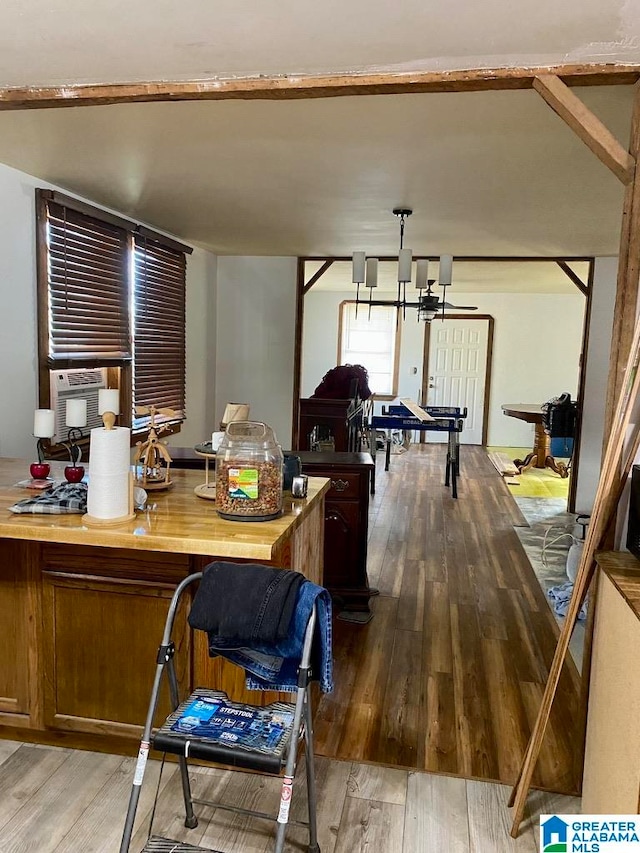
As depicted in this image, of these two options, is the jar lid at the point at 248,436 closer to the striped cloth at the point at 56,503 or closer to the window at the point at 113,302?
the striped cloth at the point at 56,503

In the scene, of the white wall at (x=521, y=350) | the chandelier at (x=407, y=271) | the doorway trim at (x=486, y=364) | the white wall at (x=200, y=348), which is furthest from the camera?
the doorway trim at (x=486, y=364)

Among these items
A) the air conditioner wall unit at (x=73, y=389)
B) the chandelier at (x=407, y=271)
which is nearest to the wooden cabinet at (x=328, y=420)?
the chandelier at (x=407, y=271)

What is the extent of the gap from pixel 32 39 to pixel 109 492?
4.24ft

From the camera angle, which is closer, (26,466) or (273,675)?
(273,675)

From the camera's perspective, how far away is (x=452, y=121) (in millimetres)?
2551

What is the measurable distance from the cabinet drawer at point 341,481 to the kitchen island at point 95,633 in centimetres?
120

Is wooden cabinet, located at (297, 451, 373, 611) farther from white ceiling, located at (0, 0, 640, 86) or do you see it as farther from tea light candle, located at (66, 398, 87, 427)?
white ceiling, located at (0, 0, 640, 86)

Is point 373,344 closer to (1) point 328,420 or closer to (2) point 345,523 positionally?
(1) point 328,420

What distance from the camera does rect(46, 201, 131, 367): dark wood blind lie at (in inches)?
148

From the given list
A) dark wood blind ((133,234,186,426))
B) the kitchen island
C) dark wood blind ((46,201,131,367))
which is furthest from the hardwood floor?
dark wood blind ((46,201,131,367))

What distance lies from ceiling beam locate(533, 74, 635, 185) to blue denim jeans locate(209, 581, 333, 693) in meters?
1.52

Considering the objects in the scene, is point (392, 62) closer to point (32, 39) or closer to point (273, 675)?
point (32, 39)

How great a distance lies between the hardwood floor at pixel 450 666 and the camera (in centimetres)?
235

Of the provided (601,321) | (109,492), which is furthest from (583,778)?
(601,321)
